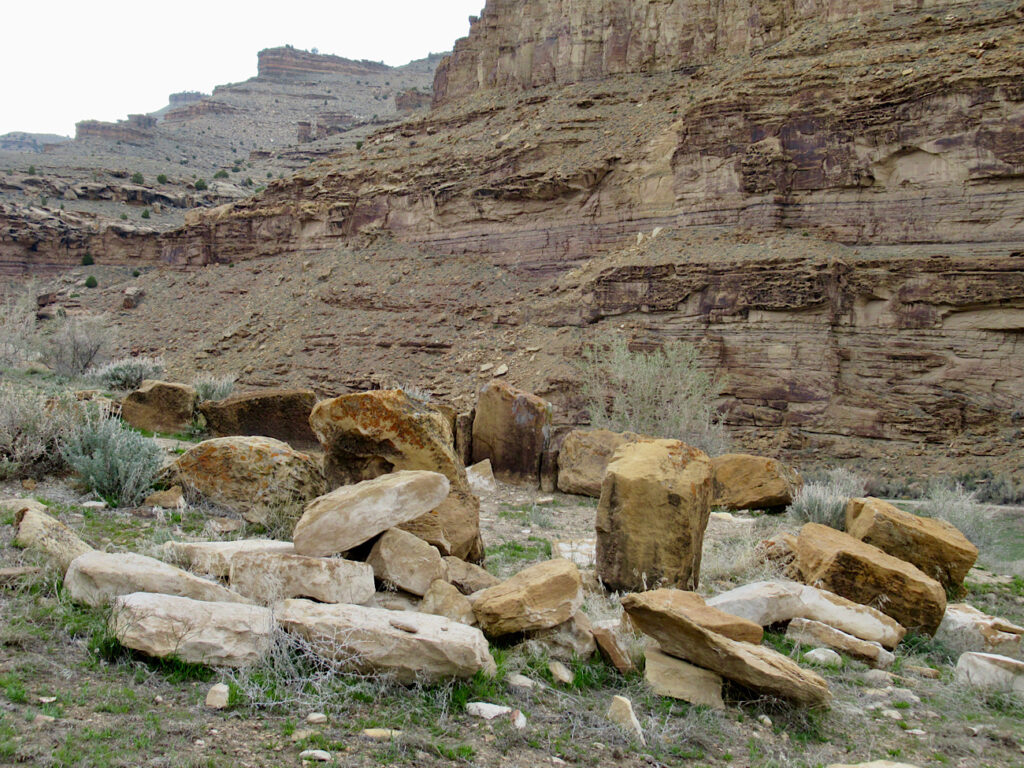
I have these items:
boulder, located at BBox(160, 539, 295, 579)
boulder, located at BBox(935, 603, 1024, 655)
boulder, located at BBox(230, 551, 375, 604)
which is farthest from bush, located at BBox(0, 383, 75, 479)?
boulder, located at BBox(935, 603, 1024, 655)

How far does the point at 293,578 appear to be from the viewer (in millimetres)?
4793

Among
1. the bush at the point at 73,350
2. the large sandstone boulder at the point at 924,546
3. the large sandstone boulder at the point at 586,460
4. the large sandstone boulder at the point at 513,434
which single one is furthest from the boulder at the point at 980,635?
the bush at the point at 73,350

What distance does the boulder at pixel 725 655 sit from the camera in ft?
14.1

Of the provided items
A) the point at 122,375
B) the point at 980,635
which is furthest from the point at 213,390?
the point at 980,635

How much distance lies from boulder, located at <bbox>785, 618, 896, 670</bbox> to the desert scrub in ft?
19.2

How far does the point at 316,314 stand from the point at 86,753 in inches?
1226

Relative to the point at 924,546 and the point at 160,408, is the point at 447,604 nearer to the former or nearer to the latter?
the point at 924,546

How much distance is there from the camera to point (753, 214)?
83.0 feet

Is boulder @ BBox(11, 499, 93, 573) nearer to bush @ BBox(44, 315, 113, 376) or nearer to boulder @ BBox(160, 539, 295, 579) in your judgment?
boulder @ BBox(160, 539, 295, 579)

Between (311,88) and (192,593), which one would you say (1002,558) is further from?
(311,88)

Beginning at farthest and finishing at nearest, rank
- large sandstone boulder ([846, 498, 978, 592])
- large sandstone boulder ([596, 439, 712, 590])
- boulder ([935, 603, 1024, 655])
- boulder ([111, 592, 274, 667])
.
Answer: large sandstone boulder ([846, 498, 978, 592])
large sandstone boulder ([596, 439, 712, 590])
boulder ([935, 603, 1024, 655])
boulder ([111, 592, 274, 667])

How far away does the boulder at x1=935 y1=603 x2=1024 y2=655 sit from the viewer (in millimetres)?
5938

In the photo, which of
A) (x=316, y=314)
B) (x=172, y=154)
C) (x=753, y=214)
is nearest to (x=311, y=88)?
(x=172, y=154)

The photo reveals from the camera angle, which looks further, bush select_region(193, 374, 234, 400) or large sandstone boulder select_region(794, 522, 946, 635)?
bush select_region(193, 374, 234, 400)
